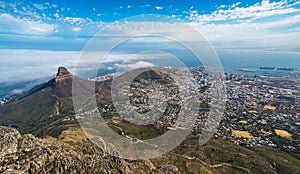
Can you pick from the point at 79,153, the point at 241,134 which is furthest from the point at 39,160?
the point at 241,134

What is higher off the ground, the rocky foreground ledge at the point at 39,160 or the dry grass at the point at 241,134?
the rocky foreground ledge at the point at 39,160

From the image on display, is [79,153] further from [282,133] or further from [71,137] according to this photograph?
[282,133]

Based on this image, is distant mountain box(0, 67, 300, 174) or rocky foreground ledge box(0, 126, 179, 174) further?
distant mountain box(0, 67, 300, 174)

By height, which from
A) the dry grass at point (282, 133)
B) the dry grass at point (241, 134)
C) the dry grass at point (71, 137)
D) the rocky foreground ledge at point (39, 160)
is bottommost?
the dry grass at point (241, 134)

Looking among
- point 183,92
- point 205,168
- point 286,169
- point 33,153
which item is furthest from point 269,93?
point 33,153

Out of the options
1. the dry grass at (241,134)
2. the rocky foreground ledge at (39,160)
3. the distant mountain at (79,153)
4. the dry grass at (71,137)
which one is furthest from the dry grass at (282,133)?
the rocky foreground ledge at (39,160)

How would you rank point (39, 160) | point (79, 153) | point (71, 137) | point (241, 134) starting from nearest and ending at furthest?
1. point (39, 160)
2. point (79, 153)
3. point (71, 137)
4. point (241, 134)

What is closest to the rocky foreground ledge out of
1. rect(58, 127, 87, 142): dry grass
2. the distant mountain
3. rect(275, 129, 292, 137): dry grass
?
the distant mountain

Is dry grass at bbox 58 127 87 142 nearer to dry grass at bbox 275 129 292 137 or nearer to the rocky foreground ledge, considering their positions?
the rocky foreground ledge

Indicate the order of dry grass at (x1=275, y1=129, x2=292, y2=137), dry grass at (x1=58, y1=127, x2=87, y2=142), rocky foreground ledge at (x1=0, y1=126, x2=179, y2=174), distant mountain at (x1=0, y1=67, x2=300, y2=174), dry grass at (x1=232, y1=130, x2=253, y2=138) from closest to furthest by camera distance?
rocky foreground ledge at (x1=0, y1=126, x2=179, y2=174) → distant mountain at (x1=0, y1=67, x2=300, y2=174) → dry grass at (x1=58, y1=127, x2=87, y2=142) → dry grass at (x1=232, y1=130, x2=253, y2=138) → dry grass at (x1=275, y1=129, x2=292, y2=137)

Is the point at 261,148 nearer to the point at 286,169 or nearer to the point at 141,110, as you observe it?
the point at 286,169

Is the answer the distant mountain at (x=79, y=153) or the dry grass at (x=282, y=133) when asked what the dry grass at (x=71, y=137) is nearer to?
the distant mountain at (x=79, y=153)
